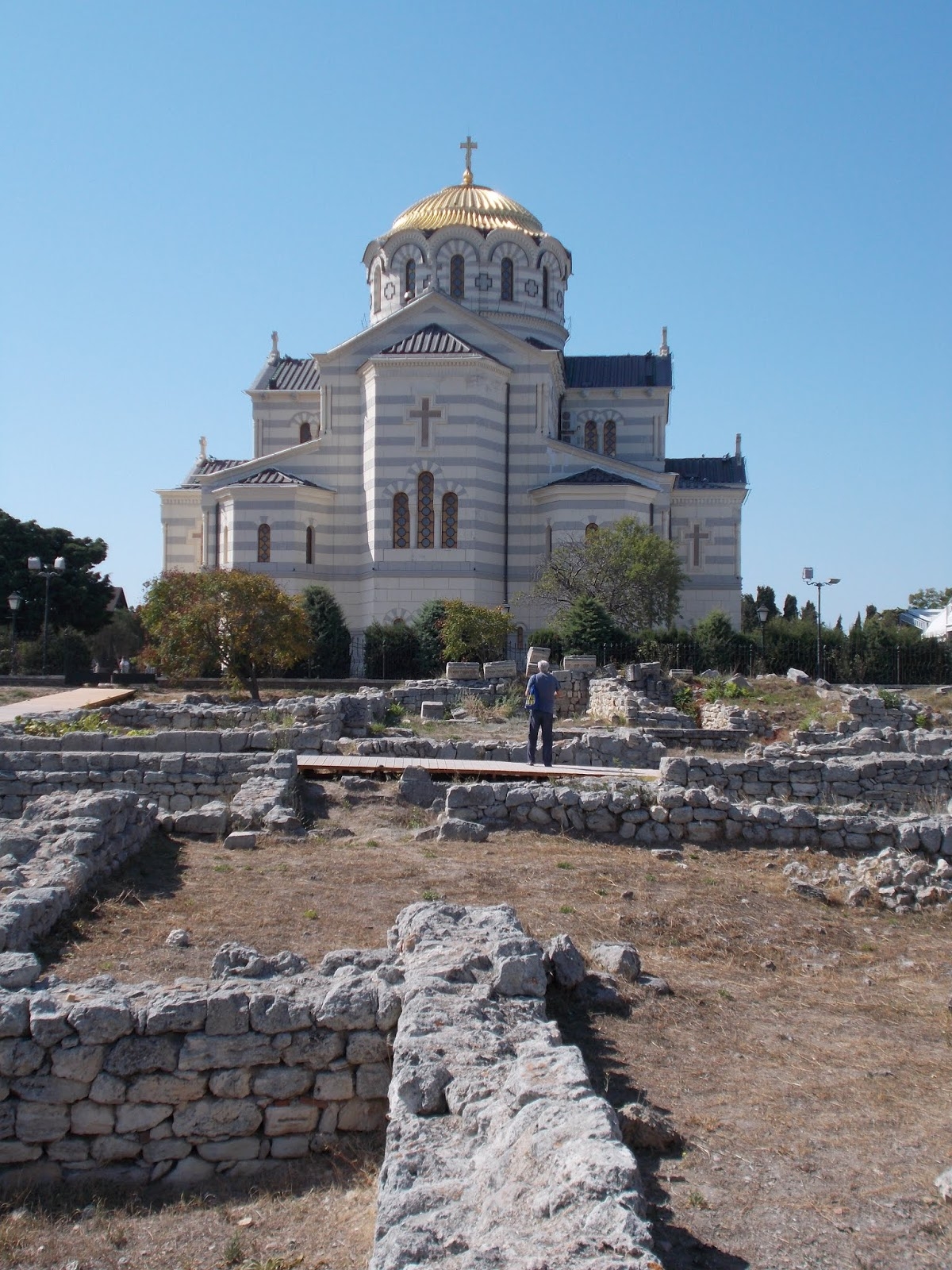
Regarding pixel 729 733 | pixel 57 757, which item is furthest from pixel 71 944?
pixel 729 733

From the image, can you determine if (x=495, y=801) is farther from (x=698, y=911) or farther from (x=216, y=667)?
(x=216, y=667)

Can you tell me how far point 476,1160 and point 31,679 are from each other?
95.4 feet

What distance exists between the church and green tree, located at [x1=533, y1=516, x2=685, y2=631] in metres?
2.48

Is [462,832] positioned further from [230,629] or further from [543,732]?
[230,629]

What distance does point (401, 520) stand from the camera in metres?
40.2

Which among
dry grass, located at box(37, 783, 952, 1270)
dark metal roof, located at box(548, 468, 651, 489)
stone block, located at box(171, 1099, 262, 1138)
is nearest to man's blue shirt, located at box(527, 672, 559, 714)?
dry grass, located at box(37, 783, 952, 1270)

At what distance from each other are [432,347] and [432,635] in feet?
36.3

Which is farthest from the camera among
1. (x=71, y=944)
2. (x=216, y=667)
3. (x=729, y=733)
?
(x=216, y=667)

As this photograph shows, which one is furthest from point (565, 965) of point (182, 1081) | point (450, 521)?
point (450, 521)

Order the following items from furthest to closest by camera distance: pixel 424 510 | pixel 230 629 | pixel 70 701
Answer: pixel 424 510
pixel 230 629
pixel 70 701

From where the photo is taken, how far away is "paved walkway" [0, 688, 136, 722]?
24047 mm

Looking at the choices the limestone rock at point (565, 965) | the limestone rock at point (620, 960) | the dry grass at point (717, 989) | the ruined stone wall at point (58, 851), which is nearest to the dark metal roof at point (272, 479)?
the dry grass at point (717, 989)

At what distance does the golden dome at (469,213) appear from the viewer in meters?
44.8

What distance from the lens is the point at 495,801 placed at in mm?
12445
